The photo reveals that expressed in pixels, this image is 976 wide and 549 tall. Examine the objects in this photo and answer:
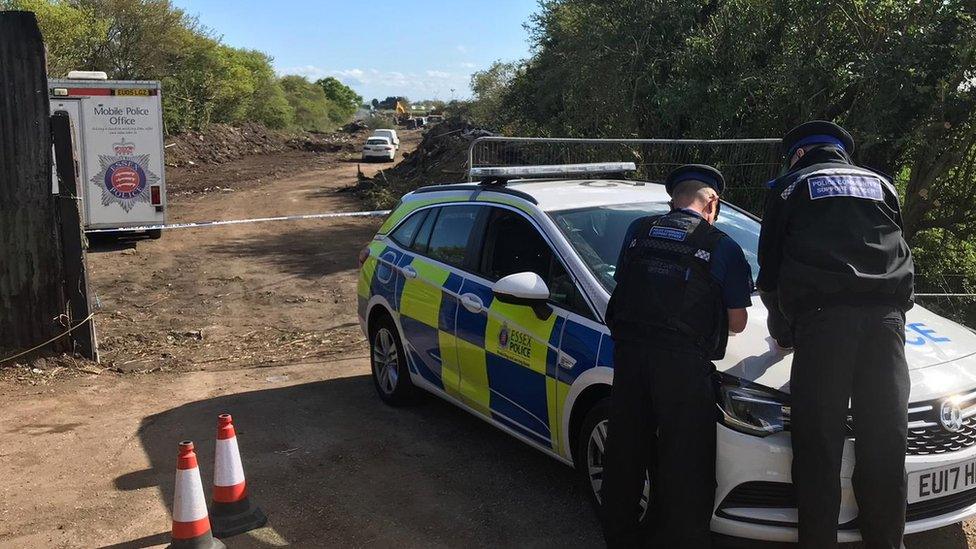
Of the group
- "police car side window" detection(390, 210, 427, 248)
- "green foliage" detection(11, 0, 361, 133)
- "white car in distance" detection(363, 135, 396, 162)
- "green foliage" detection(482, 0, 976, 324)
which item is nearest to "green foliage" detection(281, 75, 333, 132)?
"green foliage" detection(11, 0, 361, 133)

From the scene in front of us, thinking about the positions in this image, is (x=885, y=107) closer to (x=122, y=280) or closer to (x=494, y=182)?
(x=494, y=182)

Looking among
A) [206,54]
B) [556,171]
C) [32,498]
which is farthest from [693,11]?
[206,54]

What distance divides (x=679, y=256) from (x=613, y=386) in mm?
608

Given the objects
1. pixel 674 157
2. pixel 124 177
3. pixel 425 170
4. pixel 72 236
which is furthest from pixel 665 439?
pixel 425 170

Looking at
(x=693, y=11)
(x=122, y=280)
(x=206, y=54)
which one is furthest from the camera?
(x=206, y=54)

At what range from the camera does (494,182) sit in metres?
5.32

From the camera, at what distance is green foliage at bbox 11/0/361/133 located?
2928 cm

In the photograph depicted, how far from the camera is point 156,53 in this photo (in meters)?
36.2

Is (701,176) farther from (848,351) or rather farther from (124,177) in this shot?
(124,177)

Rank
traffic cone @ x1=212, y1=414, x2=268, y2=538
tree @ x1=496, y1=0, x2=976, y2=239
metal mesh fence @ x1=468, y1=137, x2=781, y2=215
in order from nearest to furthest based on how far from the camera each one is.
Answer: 1. traffic cone @ x1=212, y1=414, x2=268, y2=538
2. metal mesh fence @ x1=468, y1=137, x2=781, y2=215
3. tree @ x1=496, y1=0, x2=976, y2=239

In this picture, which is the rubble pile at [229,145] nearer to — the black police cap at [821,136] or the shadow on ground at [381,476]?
the shadow on ground at [381,476]

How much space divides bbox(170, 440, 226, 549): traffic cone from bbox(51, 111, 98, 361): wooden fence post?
4.10 metres

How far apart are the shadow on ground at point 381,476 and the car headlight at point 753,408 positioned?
3.58 feet

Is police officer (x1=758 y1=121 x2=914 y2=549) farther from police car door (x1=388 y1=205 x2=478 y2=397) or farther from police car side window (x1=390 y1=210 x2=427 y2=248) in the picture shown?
police car side window (x1=390 y1=210 x2=427 y2=248)
